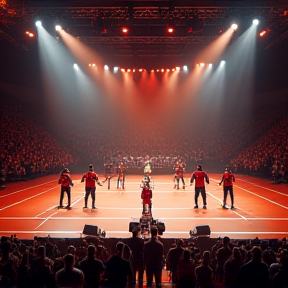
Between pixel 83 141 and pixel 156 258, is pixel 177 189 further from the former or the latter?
pixel 83 141

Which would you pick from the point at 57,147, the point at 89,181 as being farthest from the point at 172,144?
the point at 89,181

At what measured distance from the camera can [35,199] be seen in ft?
52.6

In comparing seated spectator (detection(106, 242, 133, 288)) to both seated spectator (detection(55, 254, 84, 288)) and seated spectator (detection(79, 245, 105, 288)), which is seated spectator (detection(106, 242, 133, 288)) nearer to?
seated spectator (detection(79, 245, 105, 288))

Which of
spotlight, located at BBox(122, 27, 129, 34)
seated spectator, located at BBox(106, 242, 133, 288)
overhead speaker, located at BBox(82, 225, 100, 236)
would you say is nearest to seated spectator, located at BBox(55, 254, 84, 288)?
seated spectator, located at BBox(106, 242, 133, 288)

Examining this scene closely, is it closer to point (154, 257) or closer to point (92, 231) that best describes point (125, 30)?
point (92, 231)

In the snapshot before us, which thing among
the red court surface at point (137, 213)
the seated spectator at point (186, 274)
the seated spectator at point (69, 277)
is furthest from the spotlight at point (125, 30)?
the seated spectator at point (69, 277)

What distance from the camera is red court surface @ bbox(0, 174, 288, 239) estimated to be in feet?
33.2

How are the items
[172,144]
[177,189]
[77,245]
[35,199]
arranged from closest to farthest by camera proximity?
[77,245]
[35,199]
[177,189]
[172,144]

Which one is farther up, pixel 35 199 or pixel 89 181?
pixel 89 181

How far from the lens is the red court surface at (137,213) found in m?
10.1

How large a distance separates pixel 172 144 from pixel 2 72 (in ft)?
60.4

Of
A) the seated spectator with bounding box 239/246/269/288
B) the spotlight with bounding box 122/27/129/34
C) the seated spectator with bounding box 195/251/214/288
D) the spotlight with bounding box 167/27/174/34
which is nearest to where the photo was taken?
the seated spectator with bounding box 239/246/269/288

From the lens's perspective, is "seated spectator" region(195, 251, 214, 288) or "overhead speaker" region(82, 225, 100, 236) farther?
"overhead speaker" region(82, 225, 100, 236)

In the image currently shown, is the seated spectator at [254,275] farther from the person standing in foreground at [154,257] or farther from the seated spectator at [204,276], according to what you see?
the person standing in foreground at [154,257]
